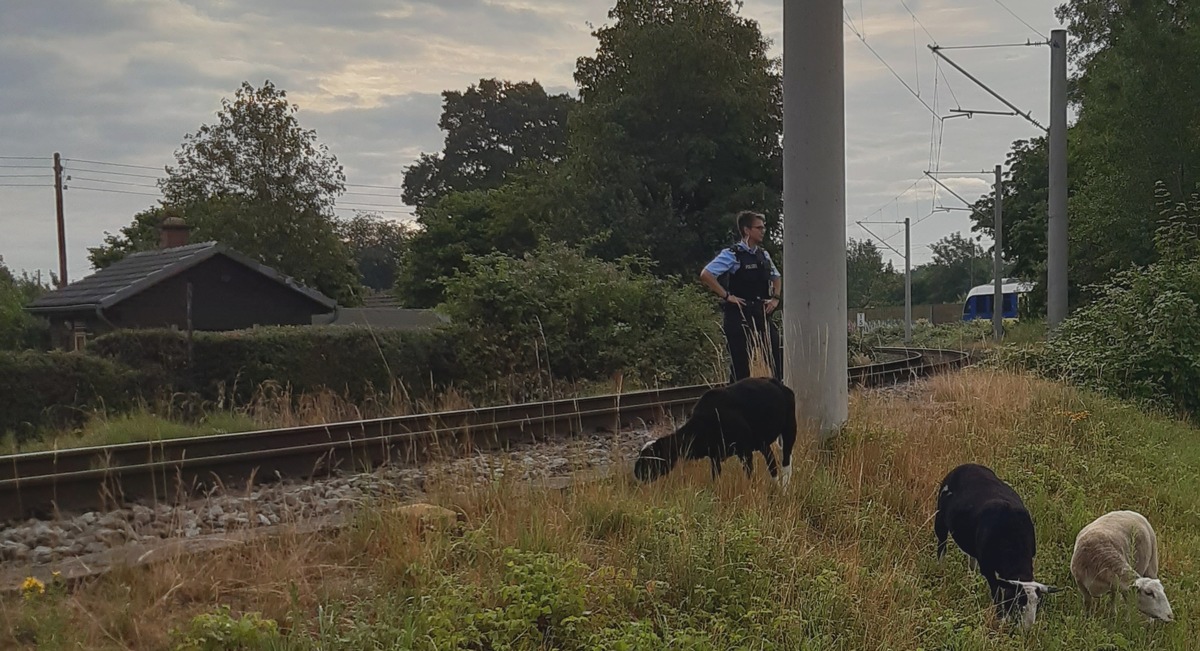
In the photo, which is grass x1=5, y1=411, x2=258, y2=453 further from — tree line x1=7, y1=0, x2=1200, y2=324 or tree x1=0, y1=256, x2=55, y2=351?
tree line x1=7, y1=0, x2=1200, y2=324

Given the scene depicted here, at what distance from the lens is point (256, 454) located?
6.61 meters

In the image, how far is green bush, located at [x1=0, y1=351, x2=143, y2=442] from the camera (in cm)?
1020

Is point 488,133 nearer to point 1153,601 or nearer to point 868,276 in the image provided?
point 868,276

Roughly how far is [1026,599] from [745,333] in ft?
11.9

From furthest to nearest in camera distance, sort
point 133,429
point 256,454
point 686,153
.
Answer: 1. point 686,153
2. point 133,429
3. point 256,454

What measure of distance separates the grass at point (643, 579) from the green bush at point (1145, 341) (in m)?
5.27

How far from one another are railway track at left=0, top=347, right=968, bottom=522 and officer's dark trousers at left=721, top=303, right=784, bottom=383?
1175 mm

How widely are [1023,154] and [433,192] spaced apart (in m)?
37.1

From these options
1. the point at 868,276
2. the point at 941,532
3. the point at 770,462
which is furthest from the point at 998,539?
the point at 868,276

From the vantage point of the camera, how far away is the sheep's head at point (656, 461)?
5.49m

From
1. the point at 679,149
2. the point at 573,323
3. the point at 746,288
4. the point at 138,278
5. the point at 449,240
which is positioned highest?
the point at 679,149

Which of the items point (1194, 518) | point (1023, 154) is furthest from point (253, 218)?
point (1023, 154)

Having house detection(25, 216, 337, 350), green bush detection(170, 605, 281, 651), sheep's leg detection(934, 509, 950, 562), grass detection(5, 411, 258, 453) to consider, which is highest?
house detection(25, 216, 337, 350)

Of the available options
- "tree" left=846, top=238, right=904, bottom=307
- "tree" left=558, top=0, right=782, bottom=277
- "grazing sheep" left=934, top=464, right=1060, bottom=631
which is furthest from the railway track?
"tree" left=846, top=238, right=904, bottom=307
